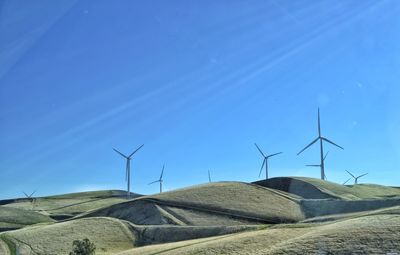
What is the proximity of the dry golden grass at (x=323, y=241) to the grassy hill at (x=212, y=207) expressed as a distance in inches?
1633

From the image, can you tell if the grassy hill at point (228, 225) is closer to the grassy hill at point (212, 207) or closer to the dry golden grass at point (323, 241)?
the dry golden grass at point (323, 241)

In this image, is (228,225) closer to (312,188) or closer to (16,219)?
(312,188)

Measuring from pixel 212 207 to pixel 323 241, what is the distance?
62774 millimetres

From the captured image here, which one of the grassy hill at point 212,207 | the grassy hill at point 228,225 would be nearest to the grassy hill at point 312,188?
the grassy hill at point 228,225

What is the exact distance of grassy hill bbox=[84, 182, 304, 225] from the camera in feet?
350

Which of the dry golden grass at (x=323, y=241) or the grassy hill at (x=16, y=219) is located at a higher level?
the grassy hill at (x=16, y=219)

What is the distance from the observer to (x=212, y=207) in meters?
113

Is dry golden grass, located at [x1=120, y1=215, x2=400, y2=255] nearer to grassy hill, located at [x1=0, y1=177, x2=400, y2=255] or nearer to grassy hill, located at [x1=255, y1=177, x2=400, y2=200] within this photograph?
grassy hill, located at [x1=0, y1=177, x2=400, y2=255]

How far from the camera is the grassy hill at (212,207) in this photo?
350ft

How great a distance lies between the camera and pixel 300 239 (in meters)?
53.8

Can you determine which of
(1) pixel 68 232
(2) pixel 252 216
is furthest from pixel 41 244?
Answer: (2) pixel 252 216

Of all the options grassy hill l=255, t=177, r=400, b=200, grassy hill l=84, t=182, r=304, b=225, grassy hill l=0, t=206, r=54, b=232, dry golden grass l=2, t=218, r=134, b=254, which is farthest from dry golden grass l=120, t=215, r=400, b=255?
grassy hill l=0, t=206, r=54, b=232

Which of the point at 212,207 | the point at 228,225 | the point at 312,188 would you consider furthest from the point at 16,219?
the point at 312,188

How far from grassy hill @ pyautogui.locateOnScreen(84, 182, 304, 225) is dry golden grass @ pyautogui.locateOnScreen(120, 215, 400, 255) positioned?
4147 centimetres
